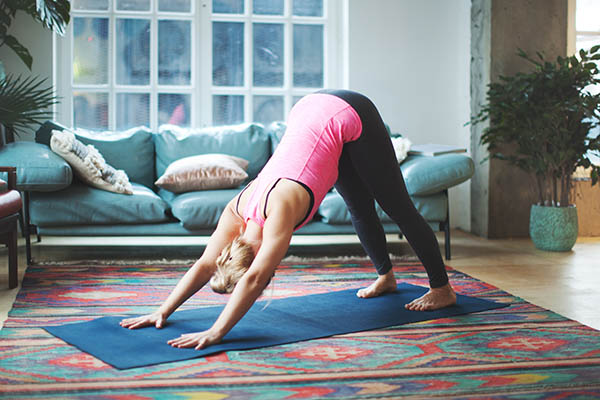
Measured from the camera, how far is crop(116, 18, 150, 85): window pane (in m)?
5.00

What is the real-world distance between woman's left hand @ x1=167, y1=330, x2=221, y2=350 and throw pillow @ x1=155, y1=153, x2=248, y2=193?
1879mm

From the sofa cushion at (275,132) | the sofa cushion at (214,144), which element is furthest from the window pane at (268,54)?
the sofa cushion at (214,144)

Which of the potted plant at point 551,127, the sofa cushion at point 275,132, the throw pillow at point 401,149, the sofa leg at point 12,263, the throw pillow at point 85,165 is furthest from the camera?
the sofa cushion at point 275,132

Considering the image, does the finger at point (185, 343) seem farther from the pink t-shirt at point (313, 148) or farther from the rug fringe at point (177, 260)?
the rug fringe at point (177, 260)

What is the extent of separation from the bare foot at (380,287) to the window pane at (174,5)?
10.4 ft

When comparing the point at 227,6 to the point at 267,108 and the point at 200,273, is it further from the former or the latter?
the point at 200,273

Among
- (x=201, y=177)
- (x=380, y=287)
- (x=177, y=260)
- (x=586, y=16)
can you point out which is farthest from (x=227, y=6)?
(x=380, y=287)

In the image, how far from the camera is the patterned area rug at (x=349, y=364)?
5.62ft

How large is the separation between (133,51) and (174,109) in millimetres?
556

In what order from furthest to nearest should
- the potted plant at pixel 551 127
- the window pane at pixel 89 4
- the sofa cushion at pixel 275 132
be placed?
the window pane at pixel 89 4 < the sofa cushion at pixel 275 132 < the potted plant at pixel 551 127

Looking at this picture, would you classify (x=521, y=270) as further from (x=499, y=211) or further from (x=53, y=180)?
(x=53, y=180)

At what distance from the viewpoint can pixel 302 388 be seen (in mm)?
1741

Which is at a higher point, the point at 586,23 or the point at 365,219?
the point at 586,23

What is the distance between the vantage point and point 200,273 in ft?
7.11
